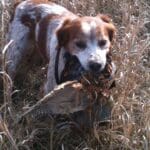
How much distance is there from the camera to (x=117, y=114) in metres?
3.79

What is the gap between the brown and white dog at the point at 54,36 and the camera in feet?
12.3

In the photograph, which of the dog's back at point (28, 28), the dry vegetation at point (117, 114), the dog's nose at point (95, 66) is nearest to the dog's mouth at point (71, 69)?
the dog's nose at point (95, 66)

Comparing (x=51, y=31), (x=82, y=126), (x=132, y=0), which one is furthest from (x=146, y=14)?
(x=82, y=126)

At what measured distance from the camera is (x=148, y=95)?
4109mm

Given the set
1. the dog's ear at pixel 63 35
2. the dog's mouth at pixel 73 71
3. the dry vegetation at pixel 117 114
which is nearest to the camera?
the dry vegetation at pixel 117 114

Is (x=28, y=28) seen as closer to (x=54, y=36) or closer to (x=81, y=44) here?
(x=54, y=36)

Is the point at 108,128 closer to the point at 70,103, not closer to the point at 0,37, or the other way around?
the point at 70,103

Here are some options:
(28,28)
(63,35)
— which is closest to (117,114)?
(63,35)

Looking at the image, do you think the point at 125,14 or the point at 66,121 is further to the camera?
the point at 125,14

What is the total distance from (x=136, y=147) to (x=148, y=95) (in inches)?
24.6

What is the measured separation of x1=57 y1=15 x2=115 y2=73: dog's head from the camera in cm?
364

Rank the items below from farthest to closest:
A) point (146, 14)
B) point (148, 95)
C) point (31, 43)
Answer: point (146, 14), point (31, 43), point (148, 95)

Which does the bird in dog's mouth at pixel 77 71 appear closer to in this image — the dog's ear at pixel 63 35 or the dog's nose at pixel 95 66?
the dog's nose at pixel 95 66

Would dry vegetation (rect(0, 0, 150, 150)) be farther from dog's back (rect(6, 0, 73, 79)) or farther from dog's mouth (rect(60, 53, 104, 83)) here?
dog's mouth (rect(60, 53, 104, 83))
